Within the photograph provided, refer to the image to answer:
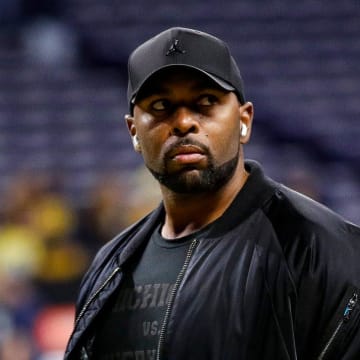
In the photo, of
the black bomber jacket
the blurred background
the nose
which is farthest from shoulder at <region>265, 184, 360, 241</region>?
the blurred background

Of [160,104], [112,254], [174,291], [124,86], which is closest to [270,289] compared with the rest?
[174,291]

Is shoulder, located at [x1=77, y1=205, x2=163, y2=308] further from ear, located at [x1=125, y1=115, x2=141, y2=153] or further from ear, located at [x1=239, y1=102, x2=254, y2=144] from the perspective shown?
ear, located at [x1=239, y1=102, x2=254, y2=144]

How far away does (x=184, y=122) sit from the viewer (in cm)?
211

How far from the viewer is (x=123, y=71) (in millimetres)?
8656

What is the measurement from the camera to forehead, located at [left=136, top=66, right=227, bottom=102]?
2.11 meters

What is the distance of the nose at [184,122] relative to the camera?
2.11m

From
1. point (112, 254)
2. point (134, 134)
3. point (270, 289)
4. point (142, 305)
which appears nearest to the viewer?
point (270, 289)

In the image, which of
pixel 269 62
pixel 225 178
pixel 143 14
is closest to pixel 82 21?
pixel 143 14

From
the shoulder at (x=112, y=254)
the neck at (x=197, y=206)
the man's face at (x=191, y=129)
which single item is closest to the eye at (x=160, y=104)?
the man's face at (x=191, y=129)

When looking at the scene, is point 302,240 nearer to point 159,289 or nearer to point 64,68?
point 159,289

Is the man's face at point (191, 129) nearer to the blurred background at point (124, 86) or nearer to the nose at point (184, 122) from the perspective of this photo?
the nose at point (184, 122)

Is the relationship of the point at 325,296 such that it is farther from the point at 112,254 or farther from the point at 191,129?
the point at 112,254

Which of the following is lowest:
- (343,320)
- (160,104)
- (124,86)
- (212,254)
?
(343,320)

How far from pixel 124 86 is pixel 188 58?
21.1ft
